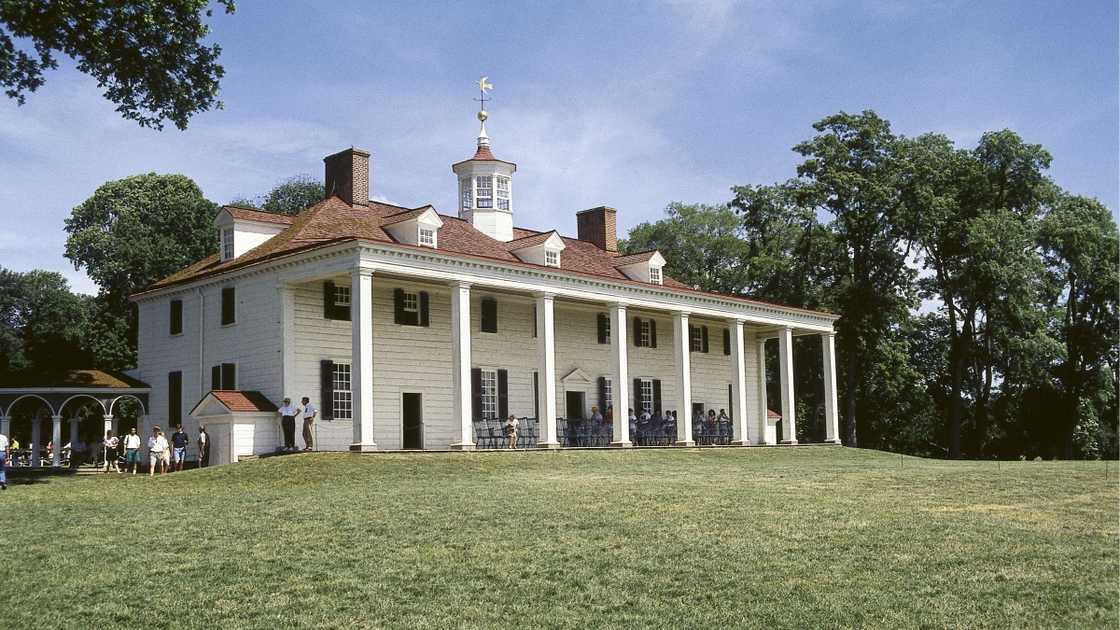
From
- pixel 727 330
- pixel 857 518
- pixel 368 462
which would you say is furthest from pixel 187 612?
pixel 727 330

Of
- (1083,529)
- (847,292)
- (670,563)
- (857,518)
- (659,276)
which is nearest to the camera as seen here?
(670,563)

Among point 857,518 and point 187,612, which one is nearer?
point 187,612

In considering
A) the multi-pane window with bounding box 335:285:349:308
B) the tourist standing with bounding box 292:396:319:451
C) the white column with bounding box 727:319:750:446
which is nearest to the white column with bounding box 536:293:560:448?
the multi-pane window with bounding box 335:285:349:308

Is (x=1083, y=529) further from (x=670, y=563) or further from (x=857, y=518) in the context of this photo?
(x=670, y=563)

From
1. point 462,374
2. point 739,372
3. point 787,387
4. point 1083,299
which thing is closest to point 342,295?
point 462,374

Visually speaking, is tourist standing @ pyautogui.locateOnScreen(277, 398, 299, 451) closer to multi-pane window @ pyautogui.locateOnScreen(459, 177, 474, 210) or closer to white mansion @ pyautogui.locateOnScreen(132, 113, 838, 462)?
white mansion @ pyautogui.locateOnScreen(132, 113, 838, 462)

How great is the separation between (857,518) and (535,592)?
6.64 m

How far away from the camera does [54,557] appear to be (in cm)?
1520

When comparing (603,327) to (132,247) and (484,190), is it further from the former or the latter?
(132,247)

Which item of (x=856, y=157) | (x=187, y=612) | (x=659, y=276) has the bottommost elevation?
(x=187, y=612)

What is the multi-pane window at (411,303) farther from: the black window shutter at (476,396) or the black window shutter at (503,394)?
the black window shutter at (503,394)

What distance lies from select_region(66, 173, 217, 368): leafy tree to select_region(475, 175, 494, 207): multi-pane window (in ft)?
50.8

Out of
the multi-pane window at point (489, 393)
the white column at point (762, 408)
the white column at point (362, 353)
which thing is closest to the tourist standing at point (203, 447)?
the white column at point (362, 353)

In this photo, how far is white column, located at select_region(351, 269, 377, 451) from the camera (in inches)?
1157
